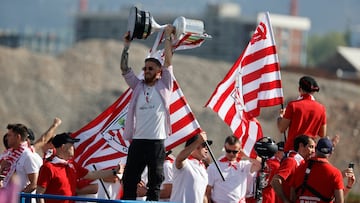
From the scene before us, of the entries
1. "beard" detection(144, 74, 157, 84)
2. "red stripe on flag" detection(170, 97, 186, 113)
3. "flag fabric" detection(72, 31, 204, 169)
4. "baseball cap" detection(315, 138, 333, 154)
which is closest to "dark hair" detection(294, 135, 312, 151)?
"baseball cap" detection(315, 138, 333, 154)

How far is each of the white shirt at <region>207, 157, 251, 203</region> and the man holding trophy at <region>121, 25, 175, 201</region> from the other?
2.23 meters

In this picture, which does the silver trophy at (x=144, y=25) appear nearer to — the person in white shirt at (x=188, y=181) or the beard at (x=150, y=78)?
the beard at (x=150, y=78)

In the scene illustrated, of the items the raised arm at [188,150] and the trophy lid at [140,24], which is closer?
the trophy lid at [140,24]

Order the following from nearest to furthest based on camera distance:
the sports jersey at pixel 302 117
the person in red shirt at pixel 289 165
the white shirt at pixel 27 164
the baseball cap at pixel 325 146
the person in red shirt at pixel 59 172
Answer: the baseball cap at pixel 325 146, the person in red shirt at pixel 289 165, the person in red shirt at pixel 59 172, the white shirt at pixel 27 164, the sports jersey at pixel 302 117

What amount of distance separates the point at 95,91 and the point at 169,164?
1715 inches

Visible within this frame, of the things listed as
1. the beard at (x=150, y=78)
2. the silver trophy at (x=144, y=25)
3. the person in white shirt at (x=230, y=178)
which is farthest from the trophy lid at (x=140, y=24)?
the person in white shirt at (x=230, y=178)

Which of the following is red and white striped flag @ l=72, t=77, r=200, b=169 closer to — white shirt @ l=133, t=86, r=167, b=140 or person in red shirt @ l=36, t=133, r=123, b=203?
person in red shirt @ l=36, t=133, r=123, b=203

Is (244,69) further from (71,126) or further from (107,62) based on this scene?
(107,62)

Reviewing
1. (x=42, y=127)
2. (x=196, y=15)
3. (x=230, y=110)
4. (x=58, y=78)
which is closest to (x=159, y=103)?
(x=230, y=110)

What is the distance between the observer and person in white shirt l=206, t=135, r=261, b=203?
16.1m

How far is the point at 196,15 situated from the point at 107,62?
69317mm

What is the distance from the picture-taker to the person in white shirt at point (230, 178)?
52.7 ft

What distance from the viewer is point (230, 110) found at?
635 inches

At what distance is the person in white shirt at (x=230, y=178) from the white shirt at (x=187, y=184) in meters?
0.47
